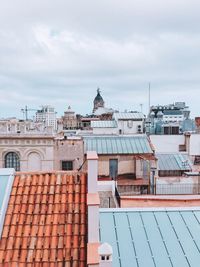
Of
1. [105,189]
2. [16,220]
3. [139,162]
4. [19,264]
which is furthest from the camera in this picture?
[139,162]

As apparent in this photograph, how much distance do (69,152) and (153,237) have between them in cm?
2369

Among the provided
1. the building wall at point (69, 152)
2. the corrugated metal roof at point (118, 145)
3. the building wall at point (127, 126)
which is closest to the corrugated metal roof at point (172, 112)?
the building wall at point (127, 126)

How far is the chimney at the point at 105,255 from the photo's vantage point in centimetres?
1061

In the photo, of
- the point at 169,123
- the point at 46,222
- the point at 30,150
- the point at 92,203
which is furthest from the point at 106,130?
the point at 92,203

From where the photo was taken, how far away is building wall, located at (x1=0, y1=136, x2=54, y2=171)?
121 feet

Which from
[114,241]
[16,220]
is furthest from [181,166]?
[16,220]

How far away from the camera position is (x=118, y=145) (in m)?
37.8

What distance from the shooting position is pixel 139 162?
35156 mm

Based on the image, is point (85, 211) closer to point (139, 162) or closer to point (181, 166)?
point (139, 162)

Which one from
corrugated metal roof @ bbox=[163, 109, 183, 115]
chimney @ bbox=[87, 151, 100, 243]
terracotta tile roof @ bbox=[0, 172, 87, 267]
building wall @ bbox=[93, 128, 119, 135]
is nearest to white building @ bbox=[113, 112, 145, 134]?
building wall @ bbox=[93, 128, 119, 135]

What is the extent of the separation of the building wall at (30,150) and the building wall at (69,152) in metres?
0.78

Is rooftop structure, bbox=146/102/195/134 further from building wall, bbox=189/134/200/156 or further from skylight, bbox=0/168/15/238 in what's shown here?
skylight, bbox=0/168/15/238

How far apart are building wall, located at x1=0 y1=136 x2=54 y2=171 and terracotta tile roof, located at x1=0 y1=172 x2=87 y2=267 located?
22.3 metres

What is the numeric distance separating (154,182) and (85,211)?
→ 16.6 meters
